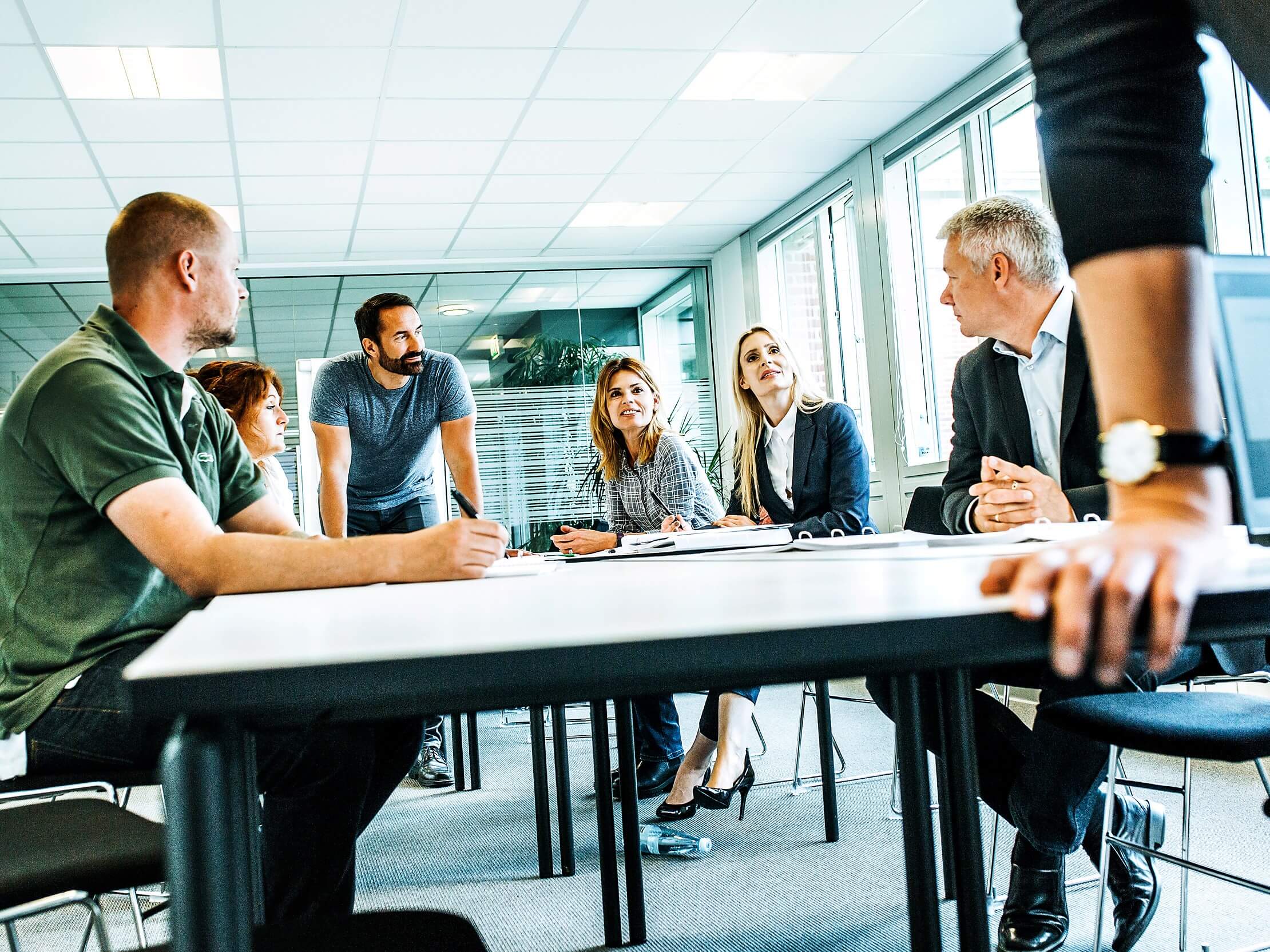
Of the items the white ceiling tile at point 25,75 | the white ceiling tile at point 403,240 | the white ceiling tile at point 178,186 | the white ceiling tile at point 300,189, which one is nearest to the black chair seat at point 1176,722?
the white ceiling tile at point 25,75

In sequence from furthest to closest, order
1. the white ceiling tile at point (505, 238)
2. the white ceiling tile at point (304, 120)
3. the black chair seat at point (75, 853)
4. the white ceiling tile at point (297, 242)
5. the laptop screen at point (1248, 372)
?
the white ceiling tile at point (505, 238) < the white ceiling tile at point (297, 242) < the white ceiling tile at point (304, 120) < the black chair seat at point (75, 853) < the laptop screen at point (1248, 372)

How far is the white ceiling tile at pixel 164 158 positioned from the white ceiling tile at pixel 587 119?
140cm

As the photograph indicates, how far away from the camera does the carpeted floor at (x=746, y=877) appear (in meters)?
Answer: 1.98

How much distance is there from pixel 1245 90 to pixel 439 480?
17.2 ft

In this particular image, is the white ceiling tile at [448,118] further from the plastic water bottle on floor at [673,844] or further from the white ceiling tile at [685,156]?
the plastic water bottle on floor at [673,844]

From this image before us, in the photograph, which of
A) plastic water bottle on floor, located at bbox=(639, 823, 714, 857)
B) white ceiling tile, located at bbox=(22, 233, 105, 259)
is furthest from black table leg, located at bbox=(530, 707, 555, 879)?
white ceiling tile, located at bbox=(22, 233, 105, 259)

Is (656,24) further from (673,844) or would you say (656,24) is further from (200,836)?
(200,836)

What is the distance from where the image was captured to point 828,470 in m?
3.25

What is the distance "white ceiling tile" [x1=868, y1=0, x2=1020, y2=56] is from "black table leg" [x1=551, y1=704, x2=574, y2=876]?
3116 mm

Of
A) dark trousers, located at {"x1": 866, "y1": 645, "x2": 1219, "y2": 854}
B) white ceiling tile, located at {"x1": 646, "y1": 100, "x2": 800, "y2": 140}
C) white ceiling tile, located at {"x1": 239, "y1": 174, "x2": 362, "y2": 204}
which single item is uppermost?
white ceiling tile, located at {"x1": 646, "y1": 100, "x2": 800, "y2": 140}

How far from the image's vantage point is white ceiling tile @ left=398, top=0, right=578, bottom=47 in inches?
149

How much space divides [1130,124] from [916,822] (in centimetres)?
45

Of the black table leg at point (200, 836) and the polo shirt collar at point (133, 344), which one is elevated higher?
the polo shirt collar at point (133, 344)

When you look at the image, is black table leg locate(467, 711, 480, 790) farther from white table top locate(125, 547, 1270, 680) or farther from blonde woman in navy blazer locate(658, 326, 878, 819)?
white table top locate(125, 547, 1270, 680)
